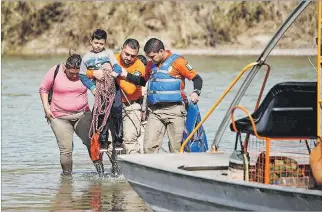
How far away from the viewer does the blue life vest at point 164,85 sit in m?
13.2

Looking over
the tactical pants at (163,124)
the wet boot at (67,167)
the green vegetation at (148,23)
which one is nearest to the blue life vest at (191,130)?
the tactical pants at (163,124)

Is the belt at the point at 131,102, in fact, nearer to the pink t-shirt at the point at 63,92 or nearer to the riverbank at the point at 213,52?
the pink t-shirt at the point at 63,92

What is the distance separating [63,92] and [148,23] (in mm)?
35730

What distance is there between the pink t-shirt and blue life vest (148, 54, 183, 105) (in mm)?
1313

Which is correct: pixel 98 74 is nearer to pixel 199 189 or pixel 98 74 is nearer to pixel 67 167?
pixel 67 167

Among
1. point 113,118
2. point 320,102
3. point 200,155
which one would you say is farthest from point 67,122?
point 320,102

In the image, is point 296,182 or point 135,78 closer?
point 296,182

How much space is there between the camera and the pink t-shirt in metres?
14.3

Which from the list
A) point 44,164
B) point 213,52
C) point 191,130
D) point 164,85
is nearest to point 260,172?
point 164,85

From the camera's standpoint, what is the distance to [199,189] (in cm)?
1056

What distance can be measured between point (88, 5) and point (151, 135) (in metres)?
38.2

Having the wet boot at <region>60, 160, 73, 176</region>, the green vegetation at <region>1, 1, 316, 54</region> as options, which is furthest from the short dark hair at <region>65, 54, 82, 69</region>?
the green vegetation at <region>1, 1, 316, 54</region>

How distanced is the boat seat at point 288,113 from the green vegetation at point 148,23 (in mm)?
36888

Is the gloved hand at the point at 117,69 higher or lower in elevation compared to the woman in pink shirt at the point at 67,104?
higher
